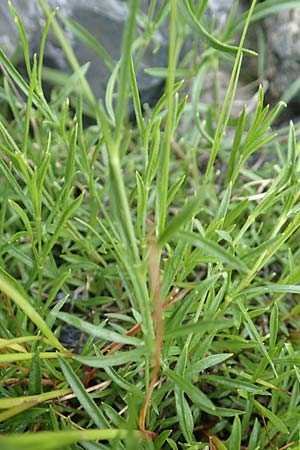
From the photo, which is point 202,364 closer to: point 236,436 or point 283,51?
point 236,436

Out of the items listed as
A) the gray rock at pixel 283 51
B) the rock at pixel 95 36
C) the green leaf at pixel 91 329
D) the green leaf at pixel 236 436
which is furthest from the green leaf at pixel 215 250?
the gray rock at pixel 283 51

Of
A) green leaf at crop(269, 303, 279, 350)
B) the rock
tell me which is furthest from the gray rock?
green leaf at crop(269, 303, 279, 350)

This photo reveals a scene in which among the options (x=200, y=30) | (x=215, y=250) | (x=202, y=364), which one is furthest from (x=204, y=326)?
(x=200, y=30)

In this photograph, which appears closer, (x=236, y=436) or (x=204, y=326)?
(x=204, y=326)

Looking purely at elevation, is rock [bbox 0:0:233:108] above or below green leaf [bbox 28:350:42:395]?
above

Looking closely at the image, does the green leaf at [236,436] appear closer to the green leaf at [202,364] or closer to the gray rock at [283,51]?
the green leaf at [202,364]

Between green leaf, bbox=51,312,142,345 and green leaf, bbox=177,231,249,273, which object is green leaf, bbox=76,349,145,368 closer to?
green leaf, bbox=51,312,142,345

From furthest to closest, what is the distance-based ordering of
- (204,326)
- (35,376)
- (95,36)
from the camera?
A: 1. (95,36)
2. (35,376)
3. (204,326)

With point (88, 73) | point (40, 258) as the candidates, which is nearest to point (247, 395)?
point (40, 258)
